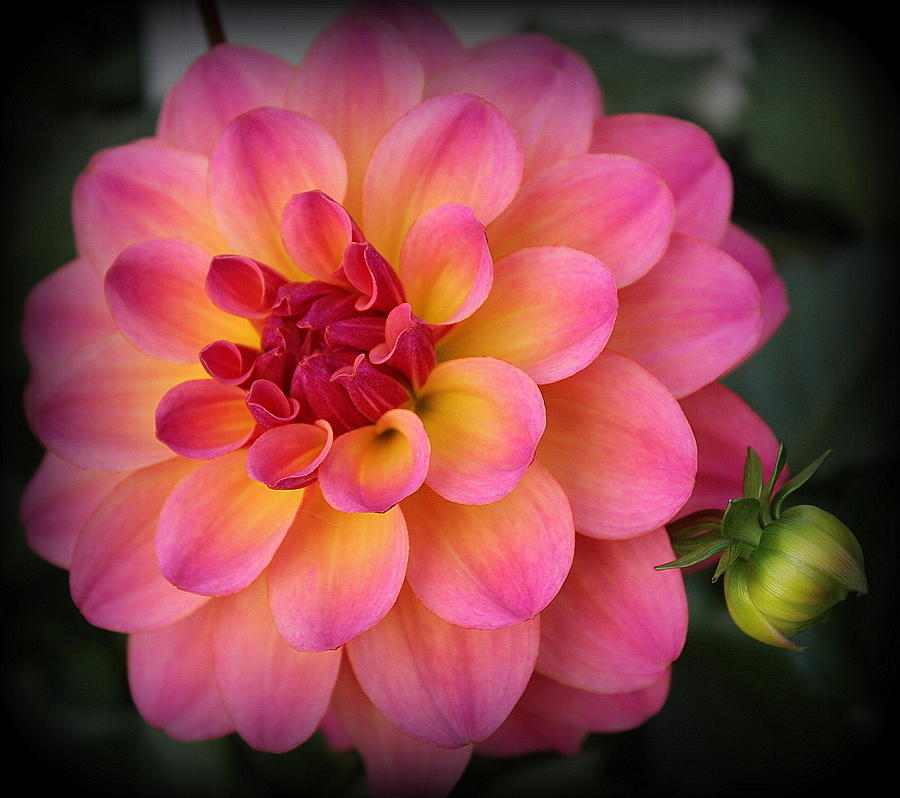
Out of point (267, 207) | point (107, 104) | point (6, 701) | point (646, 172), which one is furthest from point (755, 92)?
point (6, 701)

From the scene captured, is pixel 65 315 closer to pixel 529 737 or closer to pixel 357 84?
pixel 357 84

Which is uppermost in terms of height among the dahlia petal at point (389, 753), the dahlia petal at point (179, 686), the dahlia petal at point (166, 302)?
the dahlia petal at point (166, 302)

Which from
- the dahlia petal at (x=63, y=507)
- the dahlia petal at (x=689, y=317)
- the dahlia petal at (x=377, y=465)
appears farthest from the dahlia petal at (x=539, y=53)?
the dahlia petal at (x=63, y=507)

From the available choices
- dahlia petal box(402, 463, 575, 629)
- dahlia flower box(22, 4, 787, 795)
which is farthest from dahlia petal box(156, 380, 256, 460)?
dahlia petal box(402, 463, 575, 629)

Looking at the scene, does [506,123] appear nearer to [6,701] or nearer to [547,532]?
[547,532]

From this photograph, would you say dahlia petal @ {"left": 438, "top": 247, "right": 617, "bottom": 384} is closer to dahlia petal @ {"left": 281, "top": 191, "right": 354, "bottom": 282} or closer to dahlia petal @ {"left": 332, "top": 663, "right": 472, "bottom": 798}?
dahlia petal @ {"left": 281, "top": 191, "right": 354, "bottom": 282}

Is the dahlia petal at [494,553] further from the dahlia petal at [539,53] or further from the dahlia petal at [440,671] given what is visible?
the dahlia petal at [539,53]
